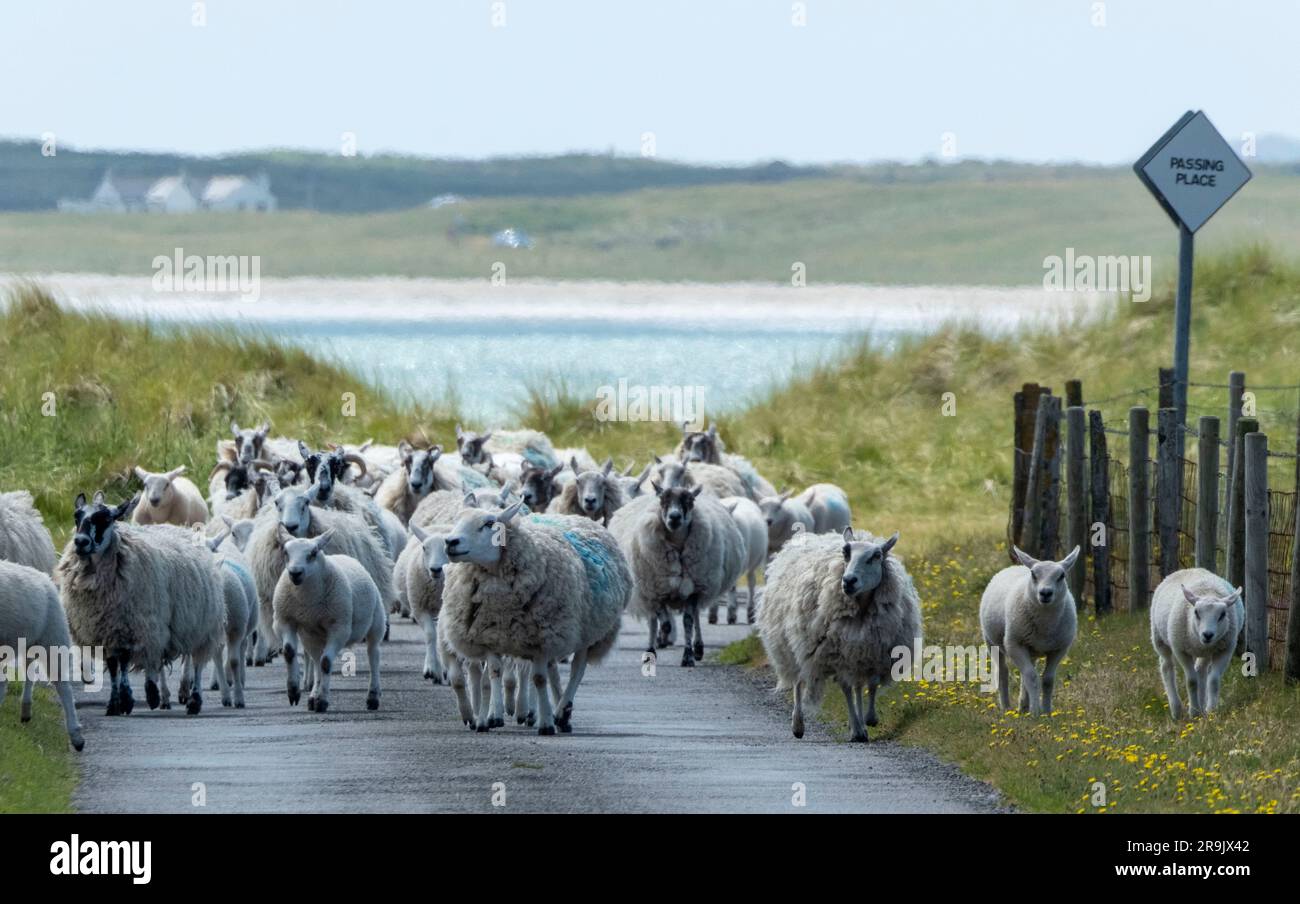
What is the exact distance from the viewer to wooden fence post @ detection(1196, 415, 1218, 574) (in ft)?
58.1

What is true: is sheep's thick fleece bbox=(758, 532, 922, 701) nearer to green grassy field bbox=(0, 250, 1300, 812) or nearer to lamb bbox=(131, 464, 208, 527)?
green grassy field bbox=(0, 250, 1300, 812)

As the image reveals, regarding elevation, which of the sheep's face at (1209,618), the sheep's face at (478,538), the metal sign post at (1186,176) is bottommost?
the sheep's face at (1209,618)

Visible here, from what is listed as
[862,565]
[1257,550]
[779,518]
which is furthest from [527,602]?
[779,518]

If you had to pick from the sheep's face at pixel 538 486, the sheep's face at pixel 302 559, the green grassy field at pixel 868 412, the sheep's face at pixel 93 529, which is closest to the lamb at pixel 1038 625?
the green grassy field at pixel 868 412

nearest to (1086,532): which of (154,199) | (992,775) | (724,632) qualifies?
(724,632)

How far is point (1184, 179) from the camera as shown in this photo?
20406 mm

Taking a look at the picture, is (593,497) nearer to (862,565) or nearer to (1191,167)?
(1191,167)

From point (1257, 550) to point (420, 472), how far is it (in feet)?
35.3

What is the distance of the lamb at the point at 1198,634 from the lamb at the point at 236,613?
21.0 feet

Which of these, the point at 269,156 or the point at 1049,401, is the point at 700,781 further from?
the point at 269,156

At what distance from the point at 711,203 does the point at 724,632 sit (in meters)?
78.0

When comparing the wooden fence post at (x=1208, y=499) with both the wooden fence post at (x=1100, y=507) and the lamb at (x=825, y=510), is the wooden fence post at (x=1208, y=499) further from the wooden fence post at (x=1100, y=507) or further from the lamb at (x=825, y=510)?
the lamb at (x=825, y=510)

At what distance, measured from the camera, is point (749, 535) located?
2364cm

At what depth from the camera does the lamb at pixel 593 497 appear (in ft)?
77.6
